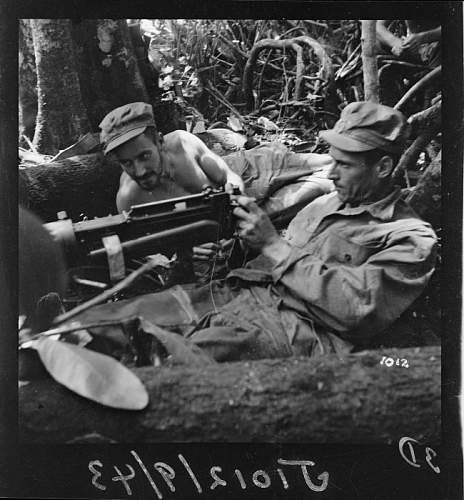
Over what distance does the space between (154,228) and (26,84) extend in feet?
3.51

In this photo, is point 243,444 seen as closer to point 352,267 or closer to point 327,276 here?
point 327,276

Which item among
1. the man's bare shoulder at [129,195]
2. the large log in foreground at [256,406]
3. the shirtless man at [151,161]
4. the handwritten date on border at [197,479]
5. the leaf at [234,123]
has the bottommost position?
the handwritten date on border at [197,479]

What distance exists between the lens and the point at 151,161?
397 centimetres

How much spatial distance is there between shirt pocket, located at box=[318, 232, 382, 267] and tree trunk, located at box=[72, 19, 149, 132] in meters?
1.25

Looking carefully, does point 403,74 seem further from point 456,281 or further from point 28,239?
point 28,239

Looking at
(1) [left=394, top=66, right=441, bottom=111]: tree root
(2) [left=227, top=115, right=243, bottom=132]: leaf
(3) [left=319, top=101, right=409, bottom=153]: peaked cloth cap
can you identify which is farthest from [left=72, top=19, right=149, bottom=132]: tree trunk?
(1) [left=394, top=66, right=441, bottom=111]: tree root

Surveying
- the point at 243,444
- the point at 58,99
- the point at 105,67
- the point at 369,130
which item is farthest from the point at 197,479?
the point at 105,67

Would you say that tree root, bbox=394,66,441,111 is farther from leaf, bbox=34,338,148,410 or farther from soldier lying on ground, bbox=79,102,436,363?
leaf, bbox=34,338,148,410

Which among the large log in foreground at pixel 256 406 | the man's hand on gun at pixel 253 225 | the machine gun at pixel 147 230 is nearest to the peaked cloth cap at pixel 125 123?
the machine gun at pixel 147 230

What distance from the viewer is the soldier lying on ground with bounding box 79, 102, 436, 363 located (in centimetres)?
371

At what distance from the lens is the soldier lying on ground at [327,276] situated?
371 cm

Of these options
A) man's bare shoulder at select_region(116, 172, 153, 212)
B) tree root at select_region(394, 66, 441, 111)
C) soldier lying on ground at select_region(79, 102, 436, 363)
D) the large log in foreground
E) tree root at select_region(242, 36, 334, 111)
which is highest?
tree root at select_region(242, 36, 334, 111)

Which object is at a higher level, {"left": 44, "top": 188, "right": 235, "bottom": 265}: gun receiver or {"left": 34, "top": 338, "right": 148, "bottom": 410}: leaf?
{"left": 44, "top": 188, "right": 235, "bottom": 265}: gun receiver

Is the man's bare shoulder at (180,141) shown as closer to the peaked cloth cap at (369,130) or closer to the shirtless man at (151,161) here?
the shirtless man at (151,161)
